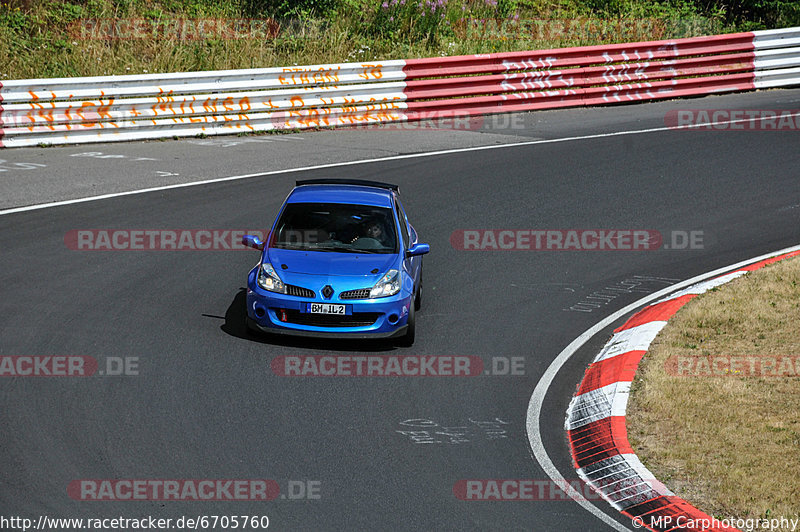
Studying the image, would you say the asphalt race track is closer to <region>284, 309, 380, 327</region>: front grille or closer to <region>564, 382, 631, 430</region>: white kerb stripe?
<region>564, 382, 631, 430</region>: white kerb stripe

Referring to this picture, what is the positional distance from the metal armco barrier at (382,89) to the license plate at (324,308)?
1036 centimetres

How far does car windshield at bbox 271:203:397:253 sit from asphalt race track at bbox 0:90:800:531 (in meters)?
1.03

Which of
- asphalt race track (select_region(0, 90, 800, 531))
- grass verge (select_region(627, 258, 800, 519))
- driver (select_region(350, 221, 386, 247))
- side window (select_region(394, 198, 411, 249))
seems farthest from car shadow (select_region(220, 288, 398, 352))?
grass verge (select_region(627, 258, 800, 519))

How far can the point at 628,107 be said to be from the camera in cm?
2292

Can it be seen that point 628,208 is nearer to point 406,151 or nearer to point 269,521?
point 406,151

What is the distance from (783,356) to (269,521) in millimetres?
5707

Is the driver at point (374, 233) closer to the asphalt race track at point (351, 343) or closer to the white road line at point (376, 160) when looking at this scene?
the asphalt race track at point (351, 343)

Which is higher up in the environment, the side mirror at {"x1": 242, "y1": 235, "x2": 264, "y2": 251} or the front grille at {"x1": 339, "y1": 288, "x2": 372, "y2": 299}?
the side mirror at {"x1": 242, "y1": 235, "x2": 264, "y2": 251}

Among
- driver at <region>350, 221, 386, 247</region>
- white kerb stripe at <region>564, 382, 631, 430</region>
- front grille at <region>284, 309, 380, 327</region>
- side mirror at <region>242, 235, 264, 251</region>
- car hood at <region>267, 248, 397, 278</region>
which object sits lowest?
white kerb stripe at <region>564, 382, 631, 430</region>

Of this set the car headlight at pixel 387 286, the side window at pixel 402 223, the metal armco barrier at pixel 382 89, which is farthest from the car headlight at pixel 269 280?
the metal armco barrier at pixel 382 89

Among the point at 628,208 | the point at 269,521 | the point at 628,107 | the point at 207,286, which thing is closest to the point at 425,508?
the point at 269,521

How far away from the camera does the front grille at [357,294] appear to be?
10281 mm

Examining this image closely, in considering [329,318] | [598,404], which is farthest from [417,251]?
[598,404]

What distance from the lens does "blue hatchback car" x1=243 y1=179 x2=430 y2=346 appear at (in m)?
10.2
